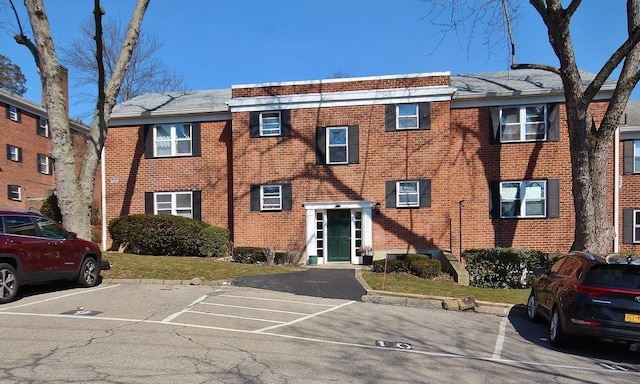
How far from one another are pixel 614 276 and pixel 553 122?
487 inches

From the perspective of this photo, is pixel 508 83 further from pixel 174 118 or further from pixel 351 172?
pixel 174 118

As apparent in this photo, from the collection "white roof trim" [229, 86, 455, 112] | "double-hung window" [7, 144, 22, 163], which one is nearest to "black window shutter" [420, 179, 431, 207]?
"white roof trim" [229, 86, 455, 112]

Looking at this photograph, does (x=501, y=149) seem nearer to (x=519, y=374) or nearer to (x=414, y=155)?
(x=414, y=155)

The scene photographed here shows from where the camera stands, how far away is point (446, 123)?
1916cm

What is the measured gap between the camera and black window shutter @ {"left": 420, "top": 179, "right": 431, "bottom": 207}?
63.0 feet

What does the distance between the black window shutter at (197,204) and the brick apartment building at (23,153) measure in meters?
14.4

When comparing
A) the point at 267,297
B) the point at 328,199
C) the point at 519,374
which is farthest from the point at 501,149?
the point at 519,374

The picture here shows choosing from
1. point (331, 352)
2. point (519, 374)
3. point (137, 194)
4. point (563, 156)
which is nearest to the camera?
point (519, 374)

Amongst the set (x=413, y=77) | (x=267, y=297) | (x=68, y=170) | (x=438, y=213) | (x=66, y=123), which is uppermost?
(x=413, y=77)

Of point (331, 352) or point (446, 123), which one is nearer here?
point (331, 352)

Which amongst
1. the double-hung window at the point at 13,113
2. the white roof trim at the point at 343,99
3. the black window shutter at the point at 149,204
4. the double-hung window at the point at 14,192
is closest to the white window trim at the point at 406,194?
the white roof trim at the point at 343,99

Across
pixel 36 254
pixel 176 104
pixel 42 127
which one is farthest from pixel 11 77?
pixel 36 254

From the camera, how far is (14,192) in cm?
3281

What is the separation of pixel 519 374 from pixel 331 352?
2.52 m
